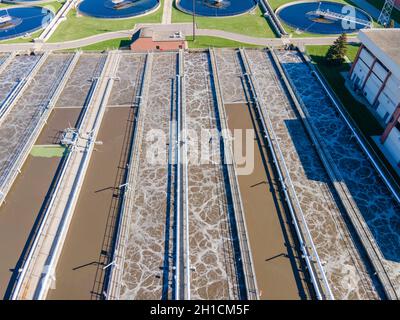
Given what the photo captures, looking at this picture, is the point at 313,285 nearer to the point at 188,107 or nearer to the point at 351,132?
the point at 351,132

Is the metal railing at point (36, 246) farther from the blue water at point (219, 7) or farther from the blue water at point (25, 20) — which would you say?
the blue water at point (219, 7)

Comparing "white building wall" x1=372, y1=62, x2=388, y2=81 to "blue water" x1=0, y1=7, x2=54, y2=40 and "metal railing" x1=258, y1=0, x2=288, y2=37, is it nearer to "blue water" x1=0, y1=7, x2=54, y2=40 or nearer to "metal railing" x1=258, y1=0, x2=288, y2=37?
"metal railing" x1=258, y1=0, x2=288, y2=37

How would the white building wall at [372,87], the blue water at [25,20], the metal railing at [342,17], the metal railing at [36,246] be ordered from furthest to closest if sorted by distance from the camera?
the metal railing at [342,17] < the blue water at [25,20] < the white building wall at [372,87] < the metal railing at [36,246]

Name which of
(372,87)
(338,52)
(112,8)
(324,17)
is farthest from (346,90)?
(112,8)

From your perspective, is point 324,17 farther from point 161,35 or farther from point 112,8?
point 112,8

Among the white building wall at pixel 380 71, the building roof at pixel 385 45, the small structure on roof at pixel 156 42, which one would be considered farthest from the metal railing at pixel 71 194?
the white building wall at pixel 380 71
